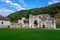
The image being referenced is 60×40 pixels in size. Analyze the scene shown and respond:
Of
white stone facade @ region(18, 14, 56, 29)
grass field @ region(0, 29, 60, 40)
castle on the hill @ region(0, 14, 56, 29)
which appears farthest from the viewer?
castle on the hill @ region(0, 14, 56, 29)

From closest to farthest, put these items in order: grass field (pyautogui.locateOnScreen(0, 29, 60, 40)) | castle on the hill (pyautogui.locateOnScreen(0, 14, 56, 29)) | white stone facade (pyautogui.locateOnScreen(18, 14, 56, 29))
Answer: grass field (pyautogui.locateOnScreen(0, 29, 60, 40)) < white stone facade (pyautogui.locateOnScreen(18, 14, 56, 29)) < castle on the hill (pyautogui.locateOnScreen(0, 14, 56, 29))

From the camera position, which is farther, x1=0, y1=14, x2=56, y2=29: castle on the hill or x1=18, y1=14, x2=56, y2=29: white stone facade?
x1=0, y1=14, x2=56, y2=29: castle on the hill

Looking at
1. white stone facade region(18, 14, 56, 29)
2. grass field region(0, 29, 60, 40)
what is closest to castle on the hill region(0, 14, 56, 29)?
white stone facade region(18, 14, 56, 29)

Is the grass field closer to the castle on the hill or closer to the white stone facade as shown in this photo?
the white stone facade

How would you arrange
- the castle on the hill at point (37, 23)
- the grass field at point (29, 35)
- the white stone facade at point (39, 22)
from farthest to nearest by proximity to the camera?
the castle on the hill at point (37, 23), the white stone facade at point (39, 22), the grass field at point (29, 35)

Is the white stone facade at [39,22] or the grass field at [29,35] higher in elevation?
the white stone facade at [39,22]

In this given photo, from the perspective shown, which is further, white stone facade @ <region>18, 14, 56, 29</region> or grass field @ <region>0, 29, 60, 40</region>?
white stone facade @ <region>18, 14, 56, 29</region>

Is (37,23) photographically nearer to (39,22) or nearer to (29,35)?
(39,22)

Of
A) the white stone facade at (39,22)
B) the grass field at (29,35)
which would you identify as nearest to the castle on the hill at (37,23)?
the white stone facade at (39,22)

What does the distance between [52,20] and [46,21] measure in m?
2.21

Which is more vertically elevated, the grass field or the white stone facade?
the white stone facade

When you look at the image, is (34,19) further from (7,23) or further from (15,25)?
(7,23)

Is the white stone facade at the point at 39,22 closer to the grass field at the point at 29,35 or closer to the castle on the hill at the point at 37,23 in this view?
the castle on the hill at the point at 37,23

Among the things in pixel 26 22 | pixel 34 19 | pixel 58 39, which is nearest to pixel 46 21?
pixel 34 19
